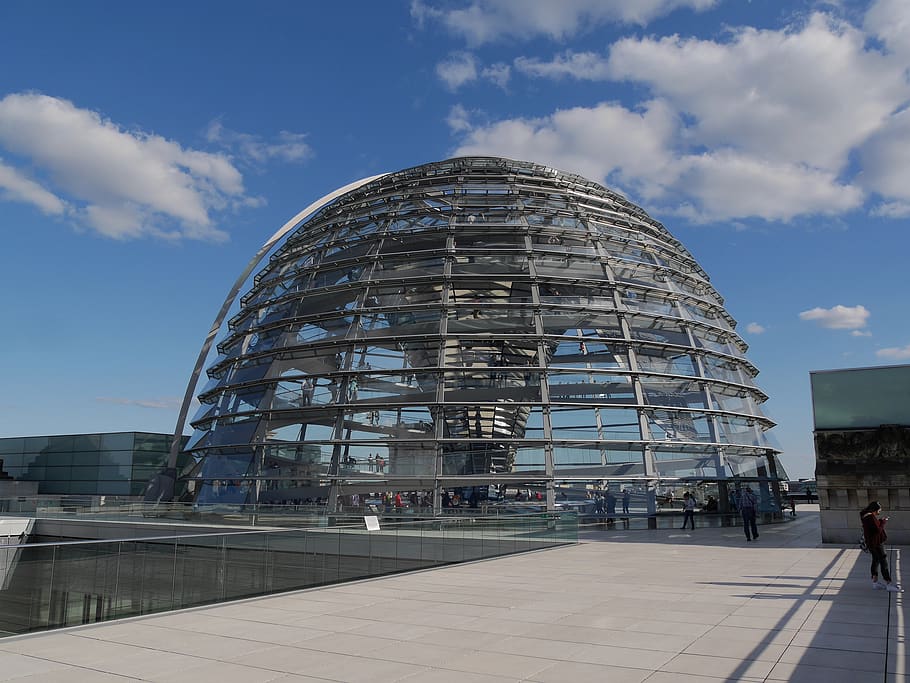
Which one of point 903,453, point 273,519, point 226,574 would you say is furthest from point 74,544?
point 903,453

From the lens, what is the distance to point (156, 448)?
50.6 m

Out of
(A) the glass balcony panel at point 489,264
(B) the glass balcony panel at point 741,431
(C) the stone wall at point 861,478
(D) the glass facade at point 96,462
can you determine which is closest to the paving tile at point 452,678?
(C) the stone wall at point 861,478

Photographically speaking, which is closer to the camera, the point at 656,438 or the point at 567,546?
the point at 567,546

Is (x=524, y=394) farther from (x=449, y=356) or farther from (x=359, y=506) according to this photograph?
(x=359, y=506)

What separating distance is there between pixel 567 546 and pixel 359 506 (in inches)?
300

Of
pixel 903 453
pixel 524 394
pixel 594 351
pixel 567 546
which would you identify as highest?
pixel 594 351

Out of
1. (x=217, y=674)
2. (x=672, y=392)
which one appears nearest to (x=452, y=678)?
(x=217, y=674)

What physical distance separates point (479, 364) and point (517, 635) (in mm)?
20111

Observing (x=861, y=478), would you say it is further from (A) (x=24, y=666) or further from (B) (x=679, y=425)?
(A) (x=24, y=666)

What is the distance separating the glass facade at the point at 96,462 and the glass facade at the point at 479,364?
15590 millimetres

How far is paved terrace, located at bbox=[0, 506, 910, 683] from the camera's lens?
23.6ft

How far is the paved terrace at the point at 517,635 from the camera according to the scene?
7.20 m

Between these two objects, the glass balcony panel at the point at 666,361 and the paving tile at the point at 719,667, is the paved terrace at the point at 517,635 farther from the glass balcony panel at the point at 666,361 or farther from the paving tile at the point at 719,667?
the glass balcony panel at the point at 666,361

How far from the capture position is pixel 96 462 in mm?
50406
